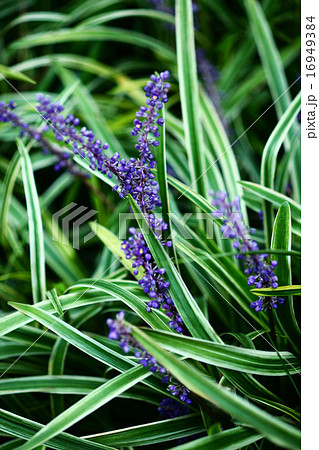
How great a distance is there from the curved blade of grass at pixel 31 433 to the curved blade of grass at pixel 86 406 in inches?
3.4

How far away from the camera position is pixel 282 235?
699 millimetres

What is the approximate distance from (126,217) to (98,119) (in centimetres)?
33

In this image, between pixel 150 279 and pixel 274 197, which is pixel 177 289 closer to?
pixel 150 279

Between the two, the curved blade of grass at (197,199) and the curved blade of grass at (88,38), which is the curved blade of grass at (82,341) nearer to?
the curved blade of grass at (197,199)

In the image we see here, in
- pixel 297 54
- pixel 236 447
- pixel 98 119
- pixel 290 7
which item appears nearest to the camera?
pixel 236 447

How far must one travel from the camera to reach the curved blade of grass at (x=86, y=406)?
0.58 m

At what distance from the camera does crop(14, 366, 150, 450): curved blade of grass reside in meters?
0.58

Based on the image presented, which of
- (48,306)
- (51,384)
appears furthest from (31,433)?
(48,306)

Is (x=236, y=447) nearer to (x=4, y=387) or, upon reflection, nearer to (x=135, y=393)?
(x=135, y=393)

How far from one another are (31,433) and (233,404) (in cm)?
40

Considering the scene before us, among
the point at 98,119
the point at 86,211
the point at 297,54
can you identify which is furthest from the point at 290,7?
the point at 86,211

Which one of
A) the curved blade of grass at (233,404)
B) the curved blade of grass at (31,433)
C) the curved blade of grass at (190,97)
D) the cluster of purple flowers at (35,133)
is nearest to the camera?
the curved blade of grass at (233,404)

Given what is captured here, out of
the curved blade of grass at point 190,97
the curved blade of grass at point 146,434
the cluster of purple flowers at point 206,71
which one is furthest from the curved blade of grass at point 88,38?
the curved blade of grass at point 146,434

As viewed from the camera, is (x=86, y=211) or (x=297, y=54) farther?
(x=297, y=54)
